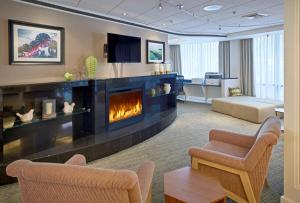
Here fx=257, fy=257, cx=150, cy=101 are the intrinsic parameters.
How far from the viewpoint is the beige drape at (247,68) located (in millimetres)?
8617

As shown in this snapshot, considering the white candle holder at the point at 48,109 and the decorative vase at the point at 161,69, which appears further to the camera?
the decorative vase at the point at 161,69

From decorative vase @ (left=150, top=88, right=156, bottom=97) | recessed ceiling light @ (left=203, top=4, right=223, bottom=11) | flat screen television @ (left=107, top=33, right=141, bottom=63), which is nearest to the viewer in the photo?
recessed ceiling light @ (left=203, top=4, right=223, bottom=11)

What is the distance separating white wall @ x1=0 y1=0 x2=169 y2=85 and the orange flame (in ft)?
2.07

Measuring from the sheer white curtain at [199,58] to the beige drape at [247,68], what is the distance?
1143 mm

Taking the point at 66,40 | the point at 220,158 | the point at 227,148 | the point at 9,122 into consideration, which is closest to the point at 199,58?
the point at 66,40

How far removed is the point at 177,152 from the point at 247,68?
5.68 meters

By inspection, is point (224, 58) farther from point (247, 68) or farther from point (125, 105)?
point (125, 105)

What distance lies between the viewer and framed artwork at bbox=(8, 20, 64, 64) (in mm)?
3594

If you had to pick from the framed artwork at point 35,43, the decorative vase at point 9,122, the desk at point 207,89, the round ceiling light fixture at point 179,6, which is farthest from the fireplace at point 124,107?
A: the desk at point 207,89

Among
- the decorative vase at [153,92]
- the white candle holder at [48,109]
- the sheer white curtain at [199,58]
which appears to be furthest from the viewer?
the sheer white curtain at [199,58]

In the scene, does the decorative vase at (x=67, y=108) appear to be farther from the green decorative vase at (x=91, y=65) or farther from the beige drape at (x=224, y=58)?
the beige drape at (x=224, y=58)

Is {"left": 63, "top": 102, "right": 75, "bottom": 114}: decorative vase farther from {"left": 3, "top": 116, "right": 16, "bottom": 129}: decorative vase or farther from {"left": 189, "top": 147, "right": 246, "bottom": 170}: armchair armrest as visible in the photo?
{"left": 189, "top": 147, "right": 246, "bottom": 170}: armchair armrest

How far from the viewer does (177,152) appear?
4.26m

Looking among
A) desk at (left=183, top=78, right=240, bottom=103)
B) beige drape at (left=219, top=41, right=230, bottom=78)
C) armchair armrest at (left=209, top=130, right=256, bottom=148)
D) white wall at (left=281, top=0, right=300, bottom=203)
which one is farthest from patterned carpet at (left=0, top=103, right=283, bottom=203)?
beige drape at (left=219, top=41, right=230, bottom=78)
